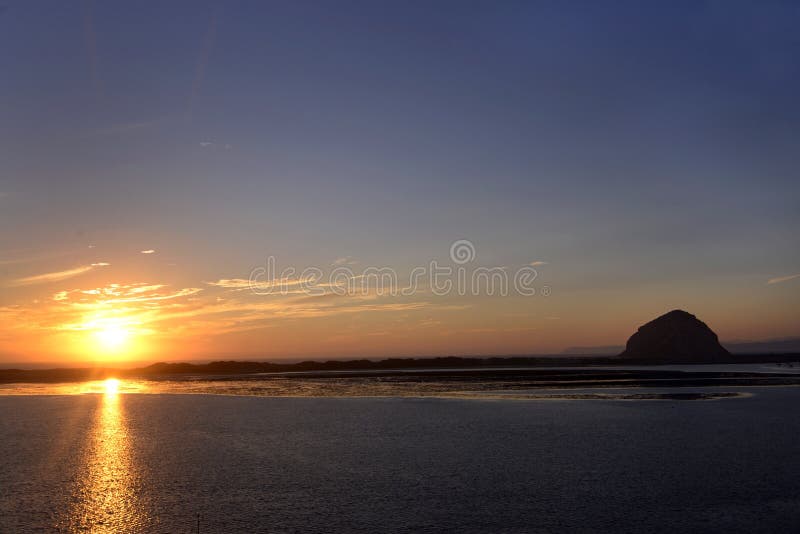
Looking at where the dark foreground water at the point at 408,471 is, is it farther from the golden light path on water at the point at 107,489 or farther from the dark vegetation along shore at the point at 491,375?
the dark vegetation along shore at the point at 491,375

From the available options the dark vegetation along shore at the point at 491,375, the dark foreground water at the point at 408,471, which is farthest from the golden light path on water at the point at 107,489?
the dark vegetation along shore at the point at 491,375

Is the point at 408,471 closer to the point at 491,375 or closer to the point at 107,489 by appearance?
the point at 107,489

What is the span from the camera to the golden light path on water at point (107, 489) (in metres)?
16.3

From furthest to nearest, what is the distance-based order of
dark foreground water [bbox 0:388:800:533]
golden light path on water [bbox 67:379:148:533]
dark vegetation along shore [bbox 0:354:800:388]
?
dark vegetation along shore [bbox 0:354:800:388], dark foreground water [bbox 0:388:800:533], golden light path on water [bbox 67:379:148:533]

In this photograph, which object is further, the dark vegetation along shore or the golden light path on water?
the dark vegetation along shore

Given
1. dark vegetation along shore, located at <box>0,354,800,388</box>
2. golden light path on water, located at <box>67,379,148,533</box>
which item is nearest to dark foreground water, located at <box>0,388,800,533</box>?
golden light path on water, located at <box>67,379,148,533</box>

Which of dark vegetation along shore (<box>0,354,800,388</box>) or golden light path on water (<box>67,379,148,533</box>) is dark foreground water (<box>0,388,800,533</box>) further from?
dark vegetation along shore (<box>0,354,800,388</box>)

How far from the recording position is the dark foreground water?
1658 cm

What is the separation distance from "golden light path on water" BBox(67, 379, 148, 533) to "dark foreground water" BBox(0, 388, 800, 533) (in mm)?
75

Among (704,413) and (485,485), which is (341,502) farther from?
(704,413)

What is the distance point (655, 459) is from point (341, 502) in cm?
1374

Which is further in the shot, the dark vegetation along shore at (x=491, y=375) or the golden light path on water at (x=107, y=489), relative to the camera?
the dark vegetation along shore at (x=491, y=375)

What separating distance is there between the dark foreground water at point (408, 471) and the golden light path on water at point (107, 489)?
0.08 meters

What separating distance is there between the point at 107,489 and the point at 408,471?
410 inches
